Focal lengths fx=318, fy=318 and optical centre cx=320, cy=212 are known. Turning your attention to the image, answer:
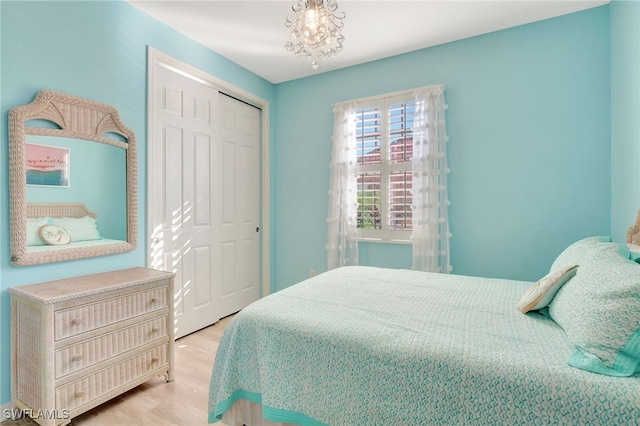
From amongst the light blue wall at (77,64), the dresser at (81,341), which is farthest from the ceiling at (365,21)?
the dresser at (81,341)

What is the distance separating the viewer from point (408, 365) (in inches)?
45.4

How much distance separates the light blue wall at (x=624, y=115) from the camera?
1.96 metres

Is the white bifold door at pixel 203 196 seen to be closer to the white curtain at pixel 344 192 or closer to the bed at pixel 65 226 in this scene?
the bed at pixel 65 226

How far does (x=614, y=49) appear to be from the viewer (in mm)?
2326

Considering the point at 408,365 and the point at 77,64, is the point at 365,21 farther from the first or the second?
the point at 408,365

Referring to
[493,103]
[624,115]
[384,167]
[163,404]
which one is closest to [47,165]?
[163,404]

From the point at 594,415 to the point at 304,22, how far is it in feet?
6.46

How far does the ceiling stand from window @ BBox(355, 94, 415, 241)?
57 centimetres

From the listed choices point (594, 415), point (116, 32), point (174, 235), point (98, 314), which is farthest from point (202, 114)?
point (594, 415)

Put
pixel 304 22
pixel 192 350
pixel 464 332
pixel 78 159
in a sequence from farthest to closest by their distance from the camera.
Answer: pixel 192 350 < pixel 78 159 < pixel 304 22 < pixel 464 332

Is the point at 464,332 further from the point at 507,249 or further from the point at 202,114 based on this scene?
the point at 202,114

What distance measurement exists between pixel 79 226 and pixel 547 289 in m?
2.72

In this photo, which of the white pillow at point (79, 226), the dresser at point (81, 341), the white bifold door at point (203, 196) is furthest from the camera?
the white bifold door at point (203, 196)

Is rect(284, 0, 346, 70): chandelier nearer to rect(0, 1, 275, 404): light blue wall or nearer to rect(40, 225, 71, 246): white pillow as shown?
rect(0, 1, 275, 404): light blue wall
